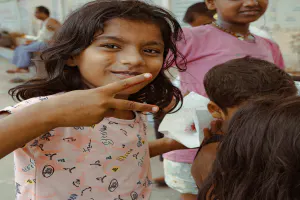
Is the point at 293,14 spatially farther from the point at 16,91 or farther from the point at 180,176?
the point at 16,91

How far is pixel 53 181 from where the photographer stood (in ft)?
3.21

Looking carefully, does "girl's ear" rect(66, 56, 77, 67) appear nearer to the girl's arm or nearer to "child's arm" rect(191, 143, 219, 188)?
the girl's arm

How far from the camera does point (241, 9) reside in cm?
156

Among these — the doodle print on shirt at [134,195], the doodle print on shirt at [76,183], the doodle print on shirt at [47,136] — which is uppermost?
the doodle print on shirt at [47,136]

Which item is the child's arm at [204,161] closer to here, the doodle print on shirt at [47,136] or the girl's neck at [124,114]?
the girl's neck at [124,114]

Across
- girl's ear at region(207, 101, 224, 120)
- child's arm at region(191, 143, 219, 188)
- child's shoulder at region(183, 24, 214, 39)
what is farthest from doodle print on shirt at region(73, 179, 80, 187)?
child's shoulder at region(183, 24, 214, 39)

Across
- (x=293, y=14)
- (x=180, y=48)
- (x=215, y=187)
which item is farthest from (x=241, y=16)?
(x=293, y=14)

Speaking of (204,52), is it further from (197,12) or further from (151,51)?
(197,12)

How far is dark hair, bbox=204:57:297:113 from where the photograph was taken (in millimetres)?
1225

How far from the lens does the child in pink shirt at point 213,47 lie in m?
1.55

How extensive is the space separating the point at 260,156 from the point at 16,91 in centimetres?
85

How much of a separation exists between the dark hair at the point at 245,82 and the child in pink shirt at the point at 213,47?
21 cm

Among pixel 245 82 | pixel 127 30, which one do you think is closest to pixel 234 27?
pixel 245 82

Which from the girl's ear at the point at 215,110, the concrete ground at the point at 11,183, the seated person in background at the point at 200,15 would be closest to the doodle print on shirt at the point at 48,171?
the girl's ear at the point at 215,110
